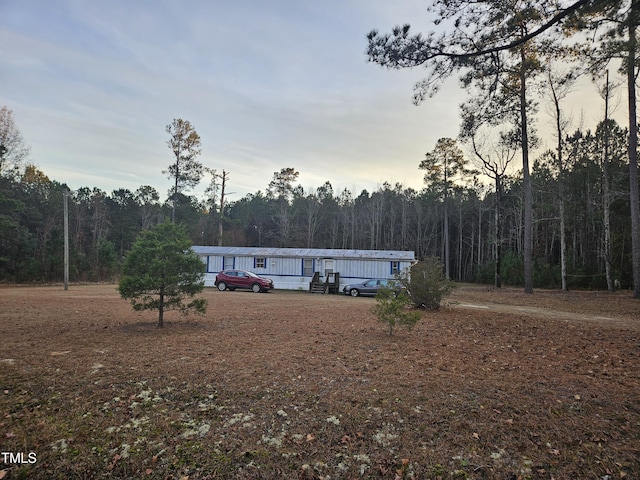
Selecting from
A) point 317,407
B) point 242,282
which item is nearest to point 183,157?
point 242,282

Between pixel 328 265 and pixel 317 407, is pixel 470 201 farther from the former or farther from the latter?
pixel 317 407

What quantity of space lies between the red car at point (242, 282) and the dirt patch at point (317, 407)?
1435 centimetres

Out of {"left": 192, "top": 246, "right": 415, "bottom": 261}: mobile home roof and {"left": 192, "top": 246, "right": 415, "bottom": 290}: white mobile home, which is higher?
{"left": 192, "top": 246, "right": 415, "bottom": 261}: mobile home roof

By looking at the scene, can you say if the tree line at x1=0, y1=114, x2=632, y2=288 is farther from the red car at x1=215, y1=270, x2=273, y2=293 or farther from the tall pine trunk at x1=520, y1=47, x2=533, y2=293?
the red car at x1=215, y1=270, x2=273, y2=293

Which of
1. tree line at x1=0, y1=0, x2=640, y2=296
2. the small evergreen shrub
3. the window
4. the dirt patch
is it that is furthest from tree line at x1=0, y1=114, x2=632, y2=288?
the dirt patch

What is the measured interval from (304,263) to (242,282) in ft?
14.9

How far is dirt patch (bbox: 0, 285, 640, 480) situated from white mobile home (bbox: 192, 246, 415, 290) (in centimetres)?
1565

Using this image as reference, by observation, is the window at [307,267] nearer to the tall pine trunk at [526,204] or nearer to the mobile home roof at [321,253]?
the mobile home roof at [321,253]

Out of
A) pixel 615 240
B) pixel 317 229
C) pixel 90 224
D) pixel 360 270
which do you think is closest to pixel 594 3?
pixel 360 270

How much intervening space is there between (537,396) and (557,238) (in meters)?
38.0

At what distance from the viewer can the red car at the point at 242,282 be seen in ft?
69.5

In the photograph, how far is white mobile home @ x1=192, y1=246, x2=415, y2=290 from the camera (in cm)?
2258

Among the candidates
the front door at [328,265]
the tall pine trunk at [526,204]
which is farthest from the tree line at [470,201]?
the front door at [328,265]

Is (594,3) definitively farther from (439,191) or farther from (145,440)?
(439,191)
